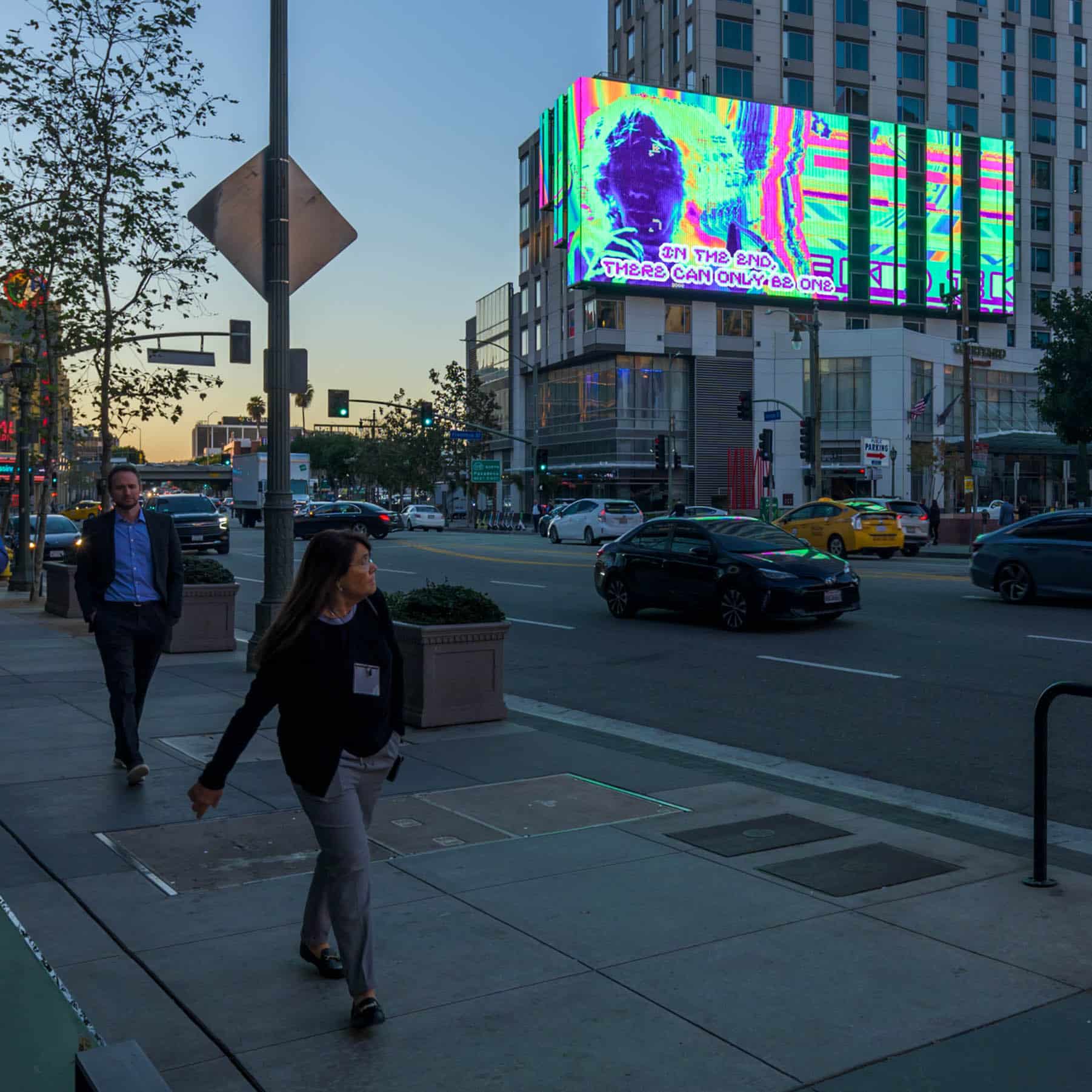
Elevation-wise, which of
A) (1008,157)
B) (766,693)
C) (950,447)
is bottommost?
(766,693)

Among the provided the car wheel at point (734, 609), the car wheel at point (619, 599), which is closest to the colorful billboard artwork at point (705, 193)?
the car wheel at point (619, 599)

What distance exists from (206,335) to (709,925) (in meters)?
28.8

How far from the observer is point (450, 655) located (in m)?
9.47

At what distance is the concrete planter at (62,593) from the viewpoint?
60.5ft

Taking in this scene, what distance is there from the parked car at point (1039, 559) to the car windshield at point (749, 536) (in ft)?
12.4

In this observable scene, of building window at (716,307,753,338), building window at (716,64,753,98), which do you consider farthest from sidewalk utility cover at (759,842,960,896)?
building window at (716,64,753,98)

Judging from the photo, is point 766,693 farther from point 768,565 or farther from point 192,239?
point 192,239

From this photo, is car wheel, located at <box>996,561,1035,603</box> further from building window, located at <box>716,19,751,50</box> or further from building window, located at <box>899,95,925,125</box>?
building window, located at <box>899,95,925,125</box>

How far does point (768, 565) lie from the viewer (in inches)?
652

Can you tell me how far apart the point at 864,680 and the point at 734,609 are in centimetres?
452

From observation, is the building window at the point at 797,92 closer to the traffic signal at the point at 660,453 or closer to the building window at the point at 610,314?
the building window at the point at 610,314

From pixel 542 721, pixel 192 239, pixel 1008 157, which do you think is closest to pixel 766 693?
pixel 542 721

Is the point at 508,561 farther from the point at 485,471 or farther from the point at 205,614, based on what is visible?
the point at 485,471

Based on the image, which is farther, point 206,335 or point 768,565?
point 206,335
